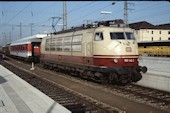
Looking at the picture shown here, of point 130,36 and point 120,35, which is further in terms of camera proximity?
point 130,36

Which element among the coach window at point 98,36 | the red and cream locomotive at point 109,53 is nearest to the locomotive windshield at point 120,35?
the red and cream locomotive at point 109,53

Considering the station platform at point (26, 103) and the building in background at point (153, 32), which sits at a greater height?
the building in background at point (153, 32)

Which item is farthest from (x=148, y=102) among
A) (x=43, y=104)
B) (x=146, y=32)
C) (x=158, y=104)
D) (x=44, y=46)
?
(x=146, y=32)

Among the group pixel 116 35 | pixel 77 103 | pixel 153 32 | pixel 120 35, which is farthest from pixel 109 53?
pixel 153 32

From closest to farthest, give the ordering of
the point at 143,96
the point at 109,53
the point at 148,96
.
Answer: the point at 148,96, the point at 143,96, the point at 109,53

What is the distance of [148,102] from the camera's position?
11.8 m

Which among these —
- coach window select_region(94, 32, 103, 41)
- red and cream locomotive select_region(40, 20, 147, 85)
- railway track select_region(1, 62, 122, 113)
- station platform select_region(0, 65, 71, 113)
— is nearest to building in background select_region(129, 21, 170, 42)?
red and cream locomotive select_region(40, 20, 147, 85)

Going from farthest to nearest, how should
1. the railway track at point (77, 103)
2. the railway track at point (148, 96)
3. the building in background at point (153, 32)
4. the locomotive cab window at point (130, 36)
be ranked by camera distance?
1. the building in background at point (153, 32)
2. the locomotive cab window at point (130, 36)
3. the railway track at point (148, 96)
4. the railway track at point (77, 103)

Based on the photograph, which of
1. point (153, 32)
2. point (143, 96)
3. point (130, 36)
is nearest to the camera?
point (143, 96)

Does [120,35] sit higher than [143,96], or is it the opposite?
[120,35]

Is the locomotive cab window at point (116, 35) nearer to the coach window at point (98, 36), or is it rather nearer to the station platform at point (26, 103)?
the coach window at point (98, 36)

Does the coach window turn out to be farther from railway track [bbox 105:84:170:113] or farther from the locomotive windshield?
railway track [bbox 105:84:170:113]

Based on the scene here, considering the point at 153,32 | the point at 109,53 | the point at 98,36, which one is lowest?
the point at 109,53

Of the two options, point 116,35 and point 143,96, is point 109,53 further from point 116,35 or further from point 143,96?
point 143,96
